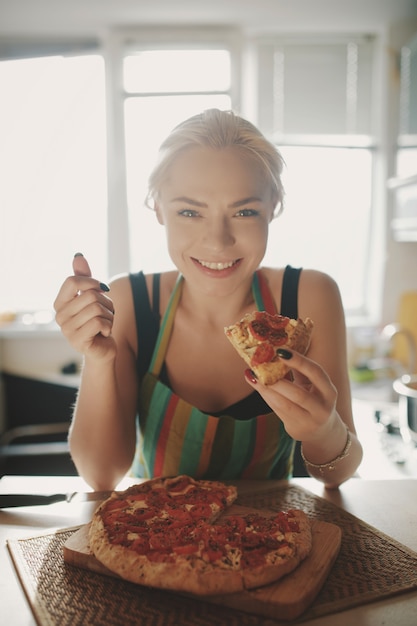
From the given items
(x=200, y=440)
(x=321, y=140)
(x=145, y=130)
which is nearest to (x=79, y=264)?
(x=200, y=440)

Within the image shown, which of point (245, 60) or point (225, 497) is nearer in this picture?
point (225, 497)

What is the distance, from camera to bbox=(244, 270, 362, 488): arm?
105 cm

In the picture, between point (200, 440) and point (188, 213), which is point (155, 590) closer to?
point (200, 440)

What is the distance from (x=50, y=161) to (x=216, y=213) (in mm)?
3214

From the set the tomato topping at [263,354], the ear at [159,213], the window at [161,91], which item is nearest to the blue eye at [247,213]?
the ear at [159,213]

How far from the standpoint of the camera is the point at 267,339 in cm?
117

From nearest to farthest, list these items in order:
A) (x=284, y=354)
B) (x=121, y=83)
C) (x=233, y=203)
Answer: (x=284, y=354), (x=233, y=203), (x=121, y=83)

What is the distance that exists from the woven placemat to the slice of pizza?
1.16ft

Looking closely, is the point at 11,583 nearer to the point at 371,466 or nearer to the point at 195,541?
the point at 195,541

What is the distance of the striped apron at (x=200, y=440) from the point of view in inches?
54.7

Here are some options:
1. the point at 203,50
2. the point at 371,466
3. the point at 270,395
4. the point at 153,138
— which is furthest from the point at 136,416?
the point at 203,50

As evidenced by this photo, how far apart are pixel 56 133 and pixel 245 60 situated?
60.8 inches

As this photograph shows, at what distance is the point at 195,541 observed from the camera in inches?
36.5

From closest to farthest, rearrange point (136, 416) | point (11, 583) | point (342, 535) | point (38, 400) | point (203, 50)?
point (11, 583)
point (342, 535)
point (136, 416)
point (38, 400)
point (203, 50)
